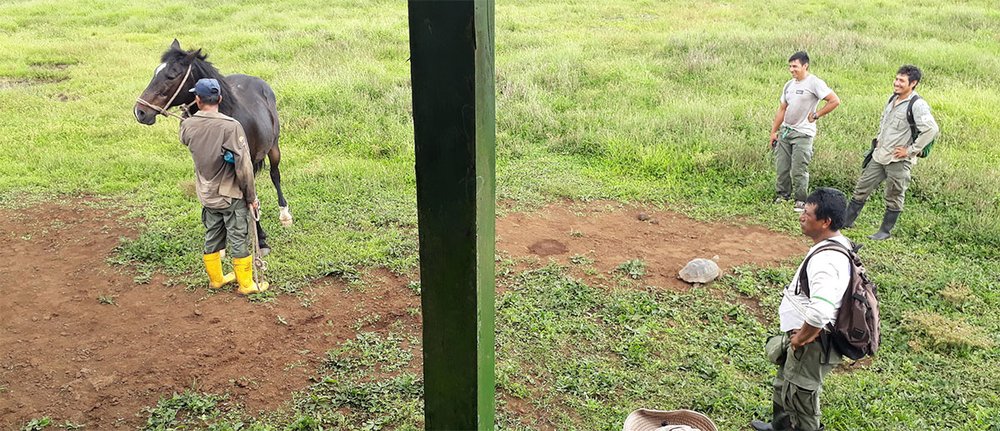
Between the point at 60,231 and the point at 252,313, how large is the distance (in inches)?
112

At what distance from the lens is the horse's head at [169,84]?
20.1 ft

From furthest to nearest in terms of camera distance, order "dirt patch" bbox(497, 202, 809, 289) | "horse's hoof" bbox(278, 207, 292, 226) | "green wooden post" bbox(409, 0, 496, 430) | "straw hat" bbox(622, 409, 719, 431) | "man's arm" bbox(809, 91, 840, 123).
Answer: "man's arm" bbox(809, 91, 840, 123) → "horse's hoof" bbox(278, 207, 292, 226) → "dirt patch" bbox(497, 202, 809, 289) → "straw hat" bbox(622, 409, 719, 431) → "green wooden post" bbox(409, 0, 496, 430)

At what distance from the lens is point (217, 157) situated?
5480mm

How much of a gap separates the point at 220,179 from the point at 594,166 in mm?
4593

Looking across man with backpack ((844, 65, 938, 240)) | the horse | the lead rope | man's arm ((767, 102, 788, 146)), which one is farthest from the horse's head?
man with backpack ((844, 65, 938, 240))

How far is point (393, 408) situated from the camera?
443 centimetres

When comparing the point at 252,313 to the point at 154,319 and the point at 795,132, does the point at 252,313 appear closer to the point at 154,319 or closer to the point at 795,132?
the point at 154,319

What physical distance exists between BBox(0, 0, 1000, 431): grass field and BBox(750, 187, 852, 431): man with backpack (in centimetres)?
45

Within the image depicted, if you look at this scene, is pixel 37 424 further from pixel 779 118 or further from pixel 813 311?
pixel 779 118

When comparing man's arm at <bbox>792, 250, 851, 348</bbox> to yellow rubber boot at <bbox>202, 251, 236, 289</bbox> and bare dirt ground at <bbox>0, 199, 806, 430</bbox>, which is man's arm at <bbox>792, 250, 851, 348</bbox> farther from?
yellow rubber boot at <bbox>202, 251, 236, 289</bbox>

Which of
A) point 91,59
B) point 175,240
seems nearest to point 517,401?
point 175,240

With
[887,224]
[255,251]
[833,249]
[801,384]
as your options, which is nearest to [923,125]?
[887,224]

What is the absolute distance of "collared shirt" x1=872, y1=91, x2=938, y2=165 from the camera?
21.4ft

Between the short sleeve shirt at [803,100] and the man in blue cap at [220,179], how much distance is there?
17.7 feet
